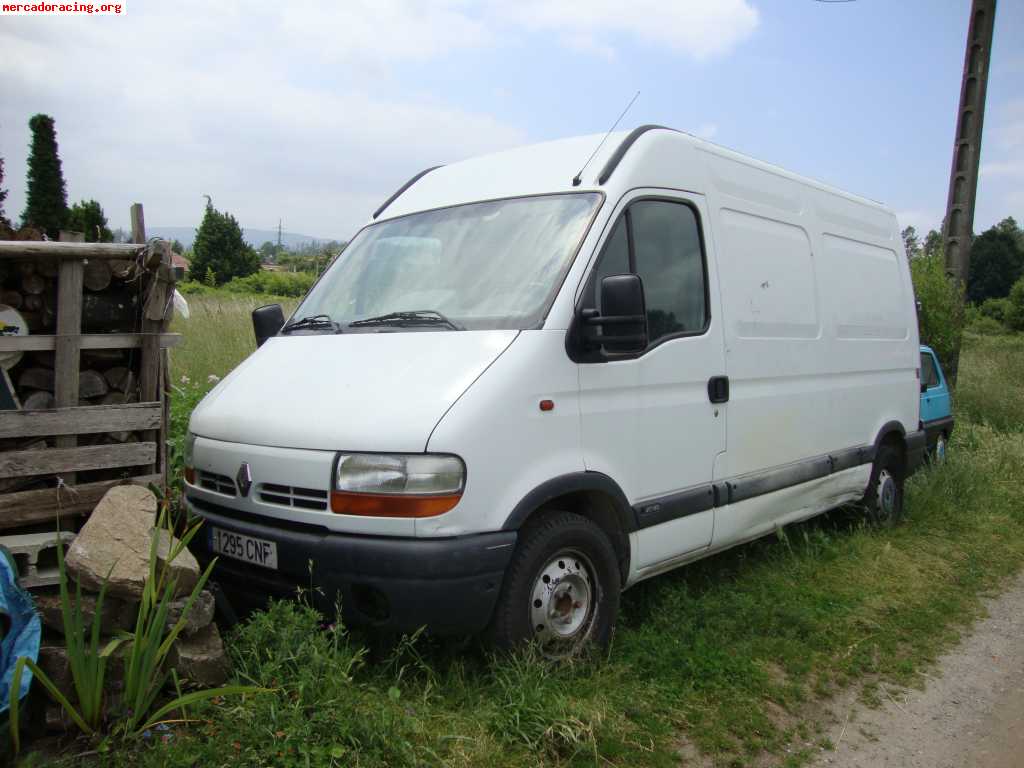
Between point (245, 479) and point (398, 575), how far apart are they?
0.88m

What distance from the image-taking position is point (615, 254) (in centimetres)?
412

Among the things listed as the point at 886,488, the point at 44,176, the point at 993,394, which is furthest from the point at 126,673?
the point at 44,176

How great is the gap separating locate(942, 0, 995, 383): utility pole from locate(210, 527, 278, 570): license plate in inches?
442

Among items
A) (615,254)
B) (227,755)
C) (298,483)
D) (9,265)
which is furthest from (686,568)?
(9,265)

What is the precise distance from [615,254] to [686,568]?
246cm

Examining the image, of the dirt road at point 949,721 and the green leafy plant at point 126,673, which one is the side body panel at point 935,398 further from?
the green leafy plant at point 126,673

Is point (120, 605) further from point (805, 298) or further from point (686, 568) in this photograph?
point (805, 298)

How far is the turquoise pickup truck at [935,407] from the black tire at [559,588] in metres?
6.76

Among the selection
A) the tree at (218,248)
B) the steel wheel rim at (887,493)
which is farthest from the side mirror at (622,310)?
the tree at (218,248)

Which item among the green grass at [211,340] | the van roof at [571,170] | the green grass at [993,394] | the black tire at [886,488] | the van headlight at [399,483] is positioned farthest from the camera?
the green grass at [993,394]

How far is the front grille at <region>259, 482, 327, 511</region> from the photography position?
11.2ft

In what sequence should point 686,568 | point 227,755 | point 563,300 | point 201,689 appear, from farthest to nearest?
point 686,568 → point 563,300 → point 201,689 → point 227,755

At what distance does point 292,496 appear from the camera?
3494 mm

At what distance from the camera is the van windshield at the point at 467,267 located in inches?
153
